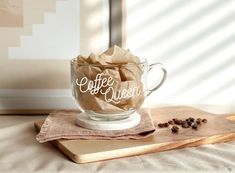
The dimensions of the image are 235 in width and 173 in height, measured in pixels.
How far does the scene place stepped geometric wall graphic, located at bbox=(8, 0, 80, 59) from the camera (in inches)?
36.2

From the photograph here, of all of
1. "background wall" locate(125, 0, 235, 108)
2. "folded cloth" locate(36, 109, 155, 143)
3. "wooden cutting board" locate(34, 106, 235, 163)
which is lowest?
"wooden cutting board" locate(34, 106, 235, 163)

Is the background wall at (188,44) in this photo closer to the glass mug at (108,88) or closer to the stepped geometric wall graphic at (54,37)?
the stepped geometric wall graphic at (54,37)

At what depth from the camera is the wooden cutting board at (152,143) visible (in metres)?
0.61

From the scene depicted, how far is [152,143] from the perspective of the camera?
2.17 feet

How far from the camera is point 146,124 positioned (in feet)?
2.42

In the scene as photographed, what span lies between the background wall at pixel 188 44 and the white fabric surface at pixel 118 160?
1.01 ft

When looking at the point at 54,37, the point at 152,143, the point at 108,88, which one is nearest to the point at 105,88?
the point at 108,88

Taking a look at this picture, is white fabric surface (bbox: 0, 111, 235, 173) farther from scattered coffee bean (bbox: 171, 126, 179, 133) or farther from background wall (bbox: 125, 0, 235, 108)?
background wall (bbox: 125, 0, 235, 108)

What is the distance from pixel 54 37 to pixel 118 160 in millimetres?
404

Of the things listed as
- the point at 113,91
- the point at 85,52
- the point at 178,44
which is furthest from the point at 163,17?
the point at 113,91

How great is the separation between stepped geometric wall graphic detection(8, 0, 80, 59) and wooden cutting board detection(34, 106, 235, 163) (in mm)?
206

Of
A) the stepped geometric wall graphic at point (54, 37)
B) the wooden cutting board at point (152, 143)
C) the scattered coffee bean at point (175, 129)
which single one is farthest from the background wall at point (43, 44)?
the scattered coffee bean at point (175, 129)

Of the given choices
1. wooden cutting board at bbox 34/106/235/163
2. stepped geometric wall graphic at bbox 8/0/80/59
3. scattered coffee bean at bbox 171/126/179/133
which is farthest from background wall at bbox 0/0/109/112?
scattered coffee bean at bbox 171/126/179/133

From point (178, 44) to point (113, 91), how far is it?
1.09 feet
